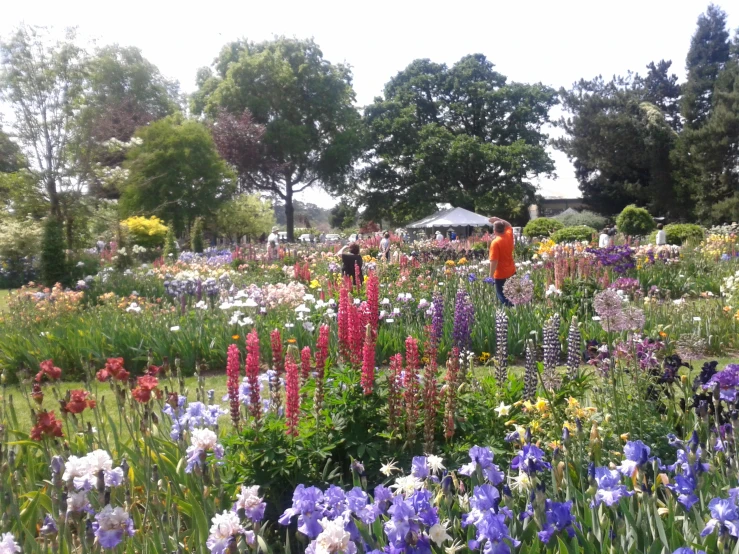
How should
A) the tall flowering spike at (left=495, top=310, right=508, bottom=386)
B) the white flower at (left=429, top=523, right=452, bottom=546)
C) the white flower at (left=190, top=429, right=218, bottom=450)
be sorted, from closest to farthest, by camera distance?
the white flower at (left=429, top=523, right=452, bottom=546) → the white flower at (left=190, top=429, right=218, bottom=450) → the tall flowering spike at (left=495, top=310, right=508, bottom=386)

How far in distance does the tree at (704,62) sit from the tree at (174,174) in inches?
1132

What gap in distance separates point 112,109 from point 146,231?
7224mm

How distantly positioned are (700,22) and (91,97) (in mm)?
37510

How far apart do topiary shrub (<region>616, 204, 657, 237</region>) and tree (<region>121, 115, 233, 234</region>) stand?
1692 cm

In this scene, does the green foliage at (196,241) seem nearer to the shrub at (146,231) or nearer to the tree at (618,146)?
the shrub at (146,231)

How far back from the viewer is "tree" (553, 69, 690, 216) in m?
37.5

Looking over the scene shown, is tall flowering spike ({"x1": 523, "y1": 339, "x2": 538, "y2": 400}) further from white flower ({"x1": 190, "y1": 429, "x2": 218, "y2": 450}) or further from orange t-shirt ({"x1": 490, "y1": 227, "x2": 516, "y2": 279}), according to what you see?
orange t-shirt ({"x1": 490, "y1": 227, "x2": 516, "y2": 279})

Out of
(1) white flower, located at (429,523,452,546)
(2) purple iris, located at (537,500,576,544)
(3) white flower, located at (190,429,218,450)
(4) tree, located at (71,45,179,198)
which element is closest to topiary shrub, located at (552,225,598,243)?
(4) tree, located at (71,45,179,198)

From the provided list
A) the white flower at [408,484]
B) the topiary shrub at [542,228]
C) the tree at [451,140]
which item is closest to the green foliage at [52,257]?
the white flower at [408,484]

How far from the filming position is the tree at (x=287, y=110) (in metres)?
36.2

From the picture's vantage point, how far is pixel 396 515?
64.8 inches

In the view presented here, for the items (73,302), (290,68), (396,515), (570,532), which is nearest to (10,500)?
(396,515)

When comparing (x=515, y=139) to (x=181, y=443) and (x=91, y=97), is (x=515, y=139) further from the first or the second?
(x=181, y=443)

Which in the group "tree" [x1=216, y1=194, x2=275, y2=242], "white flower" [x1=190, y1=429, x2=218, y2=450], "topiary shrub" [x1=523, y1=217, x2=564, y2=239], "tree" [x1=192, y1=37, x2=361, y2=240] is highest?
"tree" [x1=192, y1=37, x2=361, y2=240]
